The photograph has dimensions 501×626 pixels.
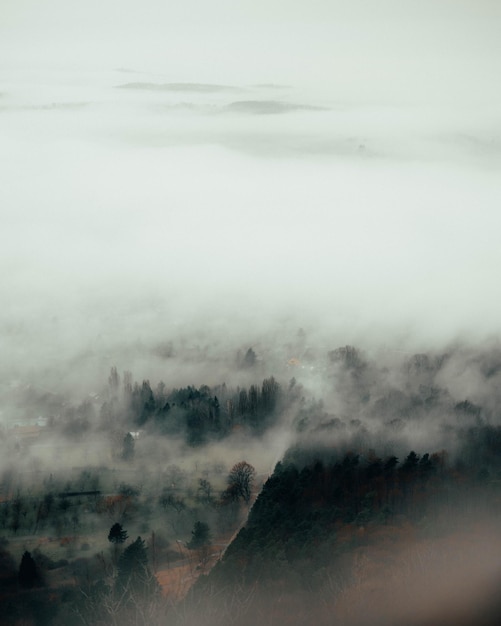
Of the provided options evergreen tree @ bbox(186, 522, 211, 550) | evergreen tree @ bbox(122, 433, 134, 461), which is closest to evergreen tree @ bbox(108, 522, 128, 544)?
evergreen tree @ bbox(186, 522, 211, 550)

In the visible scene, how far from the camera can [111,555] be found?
1642cm

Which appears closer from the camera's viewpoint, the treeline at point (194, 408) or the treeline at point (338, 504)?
the treeline at point (338, 504)

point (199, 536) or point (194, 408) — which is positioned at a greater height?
point (194, 408)

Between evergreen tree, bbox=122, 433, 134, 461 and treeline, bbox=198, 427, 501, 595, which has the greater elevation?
evergreen tree, bbox=122, 433, 134, 461

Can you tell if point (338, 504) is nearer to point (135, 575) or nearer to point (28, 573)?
point (135, 575)

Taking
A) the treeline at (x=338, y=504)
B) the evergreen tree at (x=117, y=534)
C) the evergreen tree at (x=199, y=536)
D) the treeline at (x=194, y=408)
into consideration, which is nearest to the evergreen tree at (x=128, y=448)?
the treeline at (x=194, y=408)

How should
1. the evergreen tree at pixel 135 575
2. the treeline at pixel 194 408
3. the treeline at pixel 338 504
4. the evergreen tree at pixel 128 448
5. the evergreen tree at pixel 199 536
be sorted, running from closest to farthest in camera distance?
the evergreen tree at pixel 135 575, the treeline at pixel 338 504, the evergreen tree at pixel 199 536, the evergreen tree at pixel 128 448, the treeline at pixel 194 408

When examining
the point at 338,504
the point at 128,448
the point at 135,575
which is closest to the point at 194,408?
the point at 128,448

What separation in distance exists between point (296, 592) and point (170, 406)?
27.0 ft

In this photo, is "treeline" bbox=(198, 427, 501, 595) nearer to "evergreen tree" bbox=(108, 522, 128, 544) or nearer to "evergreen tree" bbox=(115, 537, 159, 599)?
"evergreen tree" bbox=(115, 537, 159, 599)

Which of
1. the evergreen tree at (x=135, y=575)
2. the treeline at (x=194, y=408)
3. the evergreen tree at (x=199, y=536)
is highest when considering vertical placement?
the treeline at (x=194, y=408)

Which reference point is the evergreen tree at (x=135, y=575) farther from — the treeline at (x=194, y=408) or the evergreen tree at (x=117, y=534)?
the treeline at (x=194, y=408)

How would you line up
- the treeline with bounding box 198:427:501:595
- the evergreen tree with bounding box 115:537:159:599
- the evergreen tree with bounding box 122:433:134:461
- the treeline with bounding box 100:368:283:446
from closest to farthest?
the evergreen tree with bounding box 115:537:159:599, the treeline with bounding box 198:427:501:595, the evergreen tree with bounding box 122:433:134:461, the treeline with bounding box 100:368:283:446

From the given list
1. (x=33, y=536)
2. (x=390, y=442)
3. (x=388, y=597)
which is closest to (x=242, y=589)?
(x=388, y=597)
